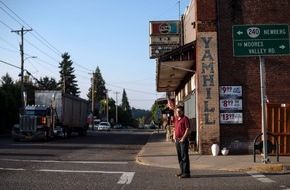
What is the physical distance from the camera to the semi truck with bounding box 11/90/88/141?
105 ft

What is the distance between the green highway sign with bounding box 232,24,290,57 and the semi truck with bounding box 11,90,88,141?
20599 millimetres

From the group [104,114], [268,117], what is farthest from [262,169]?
[104,114]

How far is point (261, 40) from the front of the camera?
14.6 meters

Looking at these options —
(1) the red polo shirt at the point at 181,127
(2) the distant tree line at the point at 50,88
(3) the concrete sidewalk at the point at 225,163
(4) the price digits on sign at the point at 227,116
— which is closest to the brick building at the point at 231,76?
(4) the price digits on sign at the point at 227,116

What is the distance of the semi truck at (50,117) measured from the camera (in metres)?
32.0

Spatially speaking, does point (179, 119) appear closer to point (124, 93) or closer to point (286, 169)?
point (286, 169)

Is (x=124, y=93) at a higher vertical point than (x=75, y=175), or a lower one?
higher

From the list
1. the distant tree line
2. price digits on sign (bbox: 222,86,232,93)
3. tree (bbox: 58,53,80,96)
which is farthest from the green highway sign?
tree (bbox: 58,53,80,96)

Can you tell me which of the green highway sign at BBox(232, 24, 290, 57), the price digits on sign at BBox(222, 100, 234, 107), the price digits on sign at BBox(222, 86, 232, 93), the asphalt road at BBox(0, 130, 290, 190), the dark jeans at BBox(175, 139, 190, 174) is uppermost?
the green highway sign at BBox(232, 24, 290, 57)

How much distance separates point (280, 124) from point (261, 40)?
12.6 feet

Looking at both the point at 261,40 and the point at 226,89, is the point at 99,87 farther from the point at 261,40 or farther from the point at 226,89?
the point at 261,40

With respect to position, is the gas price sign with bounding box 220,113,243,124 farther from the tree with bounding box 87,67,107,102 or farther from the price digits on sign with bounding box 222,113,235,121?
the tree with bounding box 87,67,107,102

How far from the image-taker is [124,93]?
194 m

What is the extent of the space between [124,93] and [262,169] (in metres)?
182
